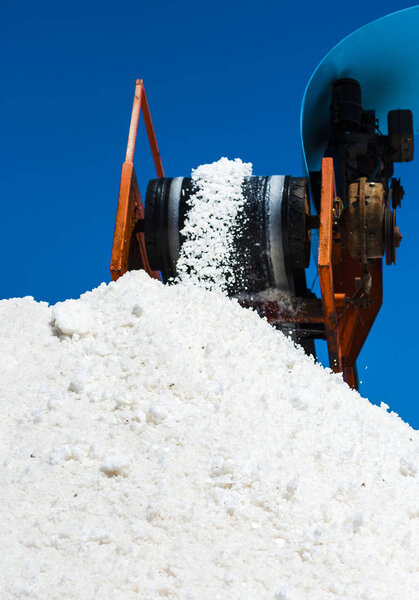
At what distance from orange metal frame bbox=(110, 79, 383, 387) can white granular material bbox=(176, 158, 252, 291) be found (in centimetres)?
21

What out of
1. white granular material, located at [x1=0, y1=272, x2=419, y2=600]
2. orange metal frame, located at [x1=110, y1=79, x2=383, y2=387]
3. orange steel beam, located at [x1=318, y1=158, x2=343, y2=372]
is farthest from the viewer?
orange metal frame, located at [x1=110, y1=79, x2=383, y2=387]

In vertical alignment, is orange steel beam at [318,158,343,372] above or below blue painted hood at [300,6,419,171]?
below

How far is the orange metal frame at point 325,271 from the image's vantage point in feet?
11.4

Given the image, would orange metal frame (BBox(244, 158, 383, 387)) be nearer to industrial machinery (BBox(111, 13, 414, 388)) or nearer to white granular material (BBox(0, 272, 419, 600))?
industrial machinery (BBox(111, 13, 414, 388))

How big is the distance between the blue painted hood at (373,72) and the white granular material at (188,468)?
7.87ft

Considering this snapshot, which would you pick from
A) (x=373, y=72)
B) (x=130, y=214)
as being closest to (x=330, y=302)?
(x=130, y=214)

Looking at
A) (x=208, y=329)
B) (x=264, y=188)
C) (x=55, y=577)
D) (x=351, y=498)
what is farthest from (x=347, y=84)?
(x=55, y=577)

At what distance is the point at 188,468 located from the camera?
211 centimetres

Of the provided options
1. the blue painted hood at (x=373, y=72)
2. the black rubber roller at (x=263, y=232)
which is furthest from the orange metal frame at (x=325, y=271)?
the blue painted hood at (x=373, y=72)

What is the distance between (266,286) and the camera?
3666 mm

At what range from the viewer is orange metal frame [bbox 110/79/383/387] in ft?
11.4

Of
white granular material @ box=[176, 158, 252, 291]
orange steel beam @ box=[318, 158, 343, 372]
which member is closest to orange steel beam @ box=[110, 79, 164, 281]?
white granular material @ box=[176, 158, 252, 291]

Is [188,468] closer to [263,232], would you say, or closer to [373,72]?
[263,232]

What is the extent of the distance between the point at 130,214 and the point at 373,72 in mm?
2408
